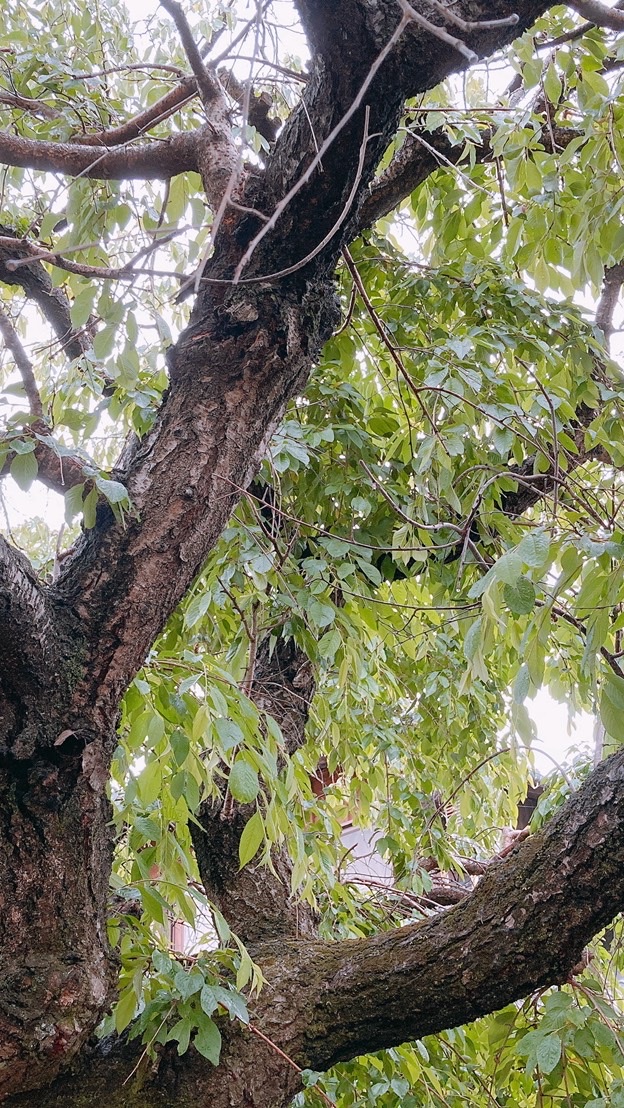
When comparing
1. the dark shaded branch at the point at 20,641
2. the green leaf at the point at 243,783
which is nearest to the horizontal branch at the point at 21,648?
the dark shaded branch at the point at 20,641

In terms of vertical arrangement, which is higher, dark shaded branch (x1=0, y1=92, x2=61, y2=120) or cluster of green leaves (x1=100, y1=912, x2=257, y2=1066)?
dark shaded branch (x1=0, y1=92, x2=61, y2=120)

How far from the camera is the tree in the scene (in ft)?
3.51

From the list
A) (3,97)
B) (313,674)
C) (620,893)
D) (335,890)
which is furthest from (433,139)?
(335,890)

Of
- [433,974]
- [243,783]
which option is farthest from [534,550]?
[433,974]

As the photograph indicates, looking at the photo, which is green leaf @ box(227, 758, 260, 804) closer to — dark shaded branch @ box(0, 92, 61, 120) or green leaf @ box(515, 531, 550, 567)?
green leaf @ box(515, 531, 550, 567)

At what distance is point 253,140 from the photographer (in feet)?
5.11

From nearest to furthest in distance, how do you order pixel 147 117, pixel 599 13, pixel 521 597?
pixel 521 597 < pixel 599 13 < pixel 147 117

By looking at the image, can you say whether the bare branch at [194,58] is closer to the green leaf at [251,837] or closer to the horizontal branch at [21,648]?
the horizontal branch at [21,648]

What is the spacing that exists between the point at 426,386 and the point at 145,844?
95 cm

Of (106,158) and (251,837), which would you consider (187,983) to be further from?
(106,158)

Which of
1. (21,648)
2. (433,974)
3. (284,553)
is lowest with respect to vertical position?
(433,974)

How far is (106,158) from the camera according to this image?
1378 mm

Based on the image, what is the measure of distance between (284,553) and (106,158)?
802mm

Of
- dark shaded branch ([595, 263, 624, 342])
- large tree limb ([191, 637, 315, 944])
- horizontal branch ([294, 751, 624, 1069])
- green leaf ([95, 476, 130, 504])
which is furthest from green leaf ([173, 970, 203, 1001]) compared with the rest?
dark shaded branch ([595, 263, 624, 342])
